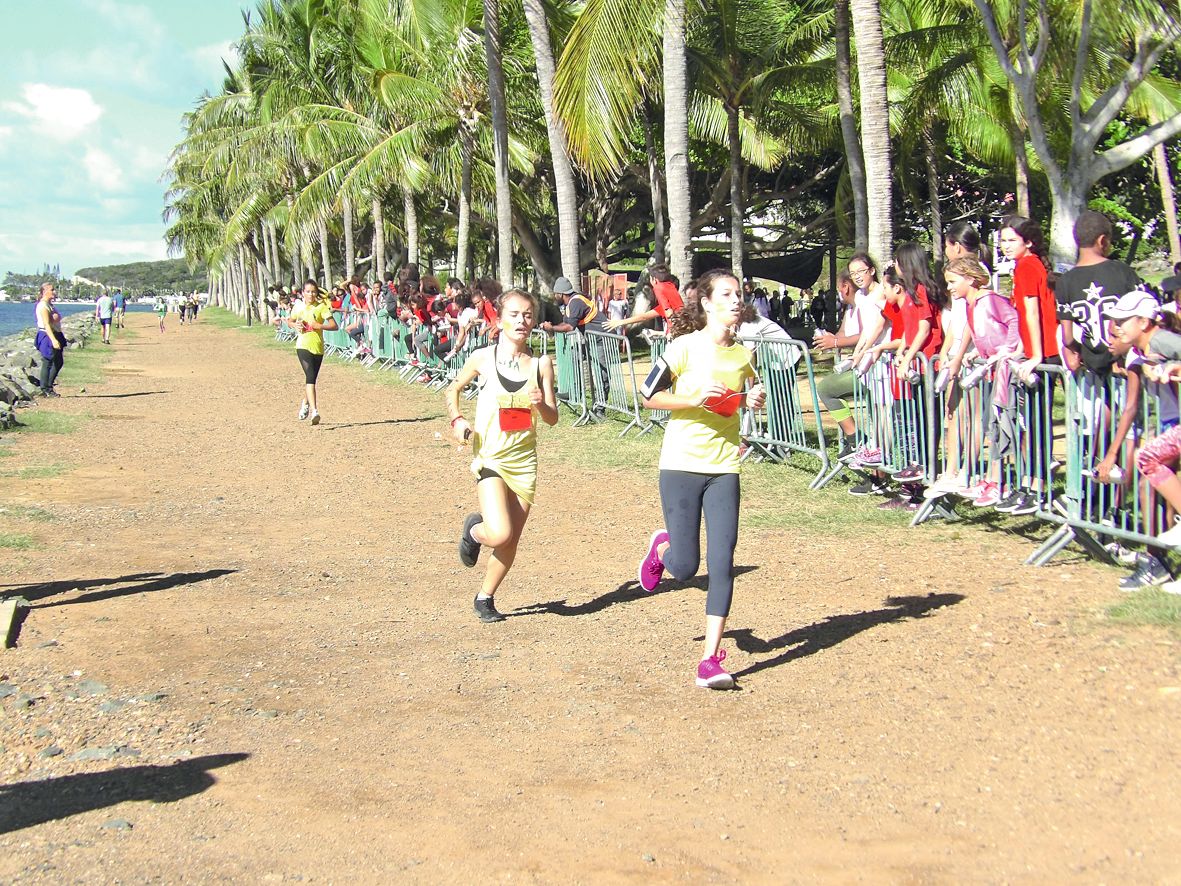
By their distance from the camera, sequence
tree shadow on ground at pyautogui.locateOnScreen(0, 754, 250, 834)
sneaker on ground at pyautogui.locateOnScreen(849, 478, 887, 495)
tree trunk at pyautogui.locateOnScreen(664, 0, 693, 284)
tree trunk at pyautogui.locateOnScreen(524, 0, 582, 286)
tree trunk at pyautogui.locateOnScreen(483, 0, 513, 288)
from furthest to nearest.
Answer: tree trunk at pyautogui.locateOnScreen(483, 0, 513, 288), tree trunk at pyautogui.locateOnScreen(524, 0, 582, 286), tree trunk at pyautogui.locateOnScreen(664, 0, 693, 284), sneaker on ground at pyautogui.locateOnScreen(849, 478, 887, 495), tree shadow on ground at pyautogui.locateOnScreen(0, 754, 250, 834)

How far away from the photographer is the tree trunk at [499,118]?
64.7 feet

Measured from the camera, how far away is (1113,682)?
5.62 metres

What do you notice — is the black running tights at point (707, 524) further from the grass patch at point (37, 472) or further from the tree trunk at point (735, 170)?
the tree trunk at point (735, 170)

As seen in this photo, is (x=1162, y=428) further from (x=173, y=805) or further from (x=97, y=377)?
(x=97, y=377)

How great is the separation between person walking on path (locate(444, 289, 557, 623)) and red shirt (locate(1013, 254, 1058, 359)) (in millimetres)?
3290

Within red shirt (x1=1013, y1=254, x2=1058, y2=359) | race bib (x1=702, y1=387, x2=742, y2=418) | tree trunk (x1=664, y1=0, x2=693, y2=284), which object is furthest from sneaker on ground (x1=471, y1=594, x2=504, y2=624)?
tree trunk (x1=664, y1=0, x2=693, y2=284)

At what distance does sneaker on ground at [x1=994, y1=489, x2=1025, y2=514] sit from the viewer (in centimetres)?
830

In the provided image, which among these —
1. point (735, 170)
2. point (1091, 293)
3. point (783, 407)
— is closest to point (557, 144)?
point (783, 407)

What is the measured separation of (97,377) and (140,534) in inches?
777

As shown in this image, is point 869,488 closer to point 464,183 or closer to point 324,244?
point 464,183

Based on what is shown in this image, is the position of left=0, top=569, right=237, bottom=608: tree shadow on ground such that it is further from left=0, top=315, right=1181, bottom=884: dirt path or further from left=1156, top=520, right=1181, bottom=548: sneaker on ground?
left=1156, top=520, right=1181, bottom=548: sneaker on ground

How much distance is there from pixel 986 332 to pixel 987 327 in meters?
0.04

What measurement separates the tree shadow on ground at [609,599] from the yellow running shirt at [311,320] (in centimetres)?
942

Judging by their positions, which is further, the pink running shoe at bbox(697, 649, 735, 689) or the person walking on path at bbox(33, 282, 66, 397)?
the person walking on path at bbox(33, 282, 66, 397)
